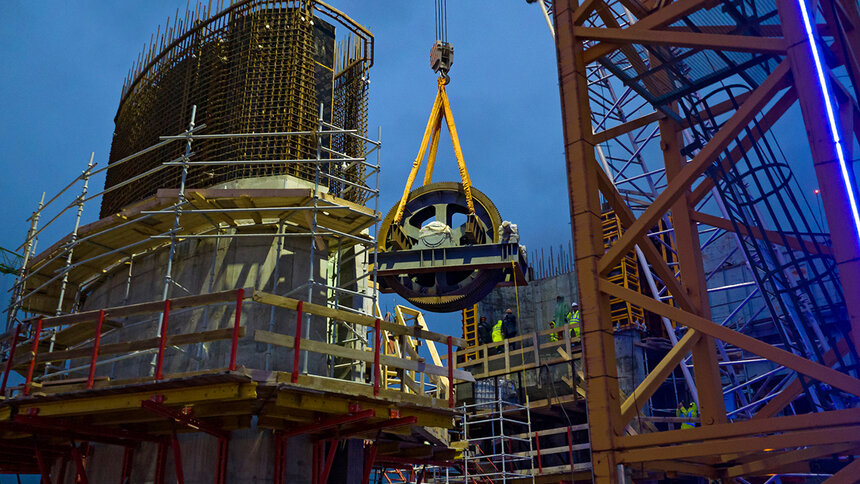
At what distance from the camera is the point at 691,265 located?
10.0 m

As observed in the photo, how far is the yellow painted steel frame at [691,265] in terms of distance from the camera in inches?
283

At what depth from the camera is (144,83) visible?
65.4ft

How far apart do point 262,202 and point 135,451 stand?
5.24m

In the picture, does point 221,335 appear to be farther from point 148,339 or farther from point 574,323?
point 574,323

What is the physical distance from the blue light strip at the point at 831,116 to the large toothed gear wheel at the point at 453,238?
24.4 ft

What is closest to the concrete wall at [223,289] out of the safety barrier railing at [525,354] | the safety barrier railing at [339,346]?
the safety barrier railing at [339,346]

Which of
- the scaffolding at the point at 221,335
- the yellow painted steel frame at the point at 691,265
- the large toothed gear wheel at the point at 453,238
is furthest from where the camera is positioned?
the large toothed gear wheel at the point at 453,238

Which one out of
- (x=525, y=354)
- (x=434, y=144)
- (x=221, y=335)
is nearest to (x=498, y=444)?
(x=525, y=354)

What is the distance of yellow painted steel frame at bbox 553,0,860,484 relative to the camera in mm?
7180

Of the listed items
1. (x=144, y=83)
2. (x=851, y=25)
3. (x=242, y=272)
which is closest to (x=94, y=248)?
(x=242, y=272)

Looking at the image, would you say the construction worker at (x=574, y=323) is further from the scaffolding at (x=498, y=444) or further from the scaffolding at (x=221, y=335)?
the scaffolding at (x=221, y=335)

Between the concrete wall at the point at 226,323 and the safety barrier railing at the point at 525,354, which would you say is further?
the safety barrier railing at the point at 525,354

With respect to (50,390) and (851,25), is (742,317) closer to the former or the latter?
(851,25)

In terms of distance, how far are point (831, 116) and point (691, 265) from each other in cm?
307
